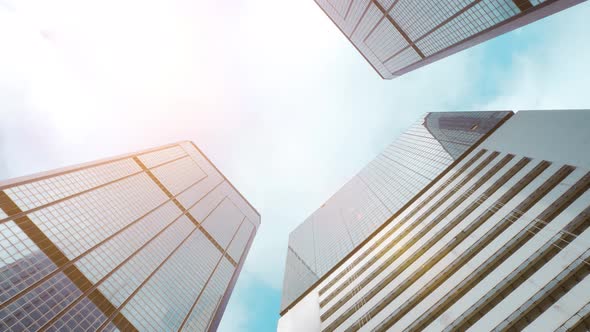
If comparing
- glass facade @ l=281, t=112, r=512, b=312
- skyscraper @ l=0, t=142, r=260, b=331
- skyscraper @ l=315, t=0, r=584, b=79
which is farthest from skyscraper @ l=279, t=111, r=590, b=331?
skyscraper @ l=0, t=142, r=260, b=331

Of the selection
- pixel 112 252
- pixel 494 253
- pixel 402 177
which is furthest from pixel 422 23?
pixel 112 252

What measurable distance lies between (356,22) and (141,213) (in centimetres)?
6480

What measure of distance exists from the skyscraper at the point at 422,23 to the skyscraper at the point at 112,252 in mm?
63483

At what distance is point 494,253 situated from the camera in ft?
74.0

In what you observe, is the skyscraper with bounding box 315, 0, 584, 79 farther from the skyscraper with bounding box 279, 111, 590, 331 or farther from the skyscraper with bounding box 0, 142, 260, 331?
the skyscraper with bounding box 0, 142, 260, 331

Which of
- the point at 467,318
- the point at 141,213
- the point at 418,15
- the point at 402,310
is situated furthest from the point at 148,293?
the point at 418,15

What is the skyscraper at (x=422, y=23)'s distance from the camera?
33219 millimetres

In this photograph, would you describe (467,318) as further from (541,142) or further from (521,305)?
(541,142)

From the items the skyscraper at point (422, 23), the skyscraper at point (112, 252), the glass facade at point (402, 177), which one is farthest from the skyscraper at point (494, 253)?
the skyscraper at point (112, 252)

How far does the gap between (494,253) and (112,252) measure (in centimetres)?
5645

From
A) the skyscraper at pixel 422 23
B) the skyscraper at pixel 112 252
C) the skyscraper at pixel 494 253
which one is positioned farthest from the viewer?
the skyscraper at pixel 112 252

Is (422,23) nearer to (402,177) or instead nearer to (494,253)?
(402,177)

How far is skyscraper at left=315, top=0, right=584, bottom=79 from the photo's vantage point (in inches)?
1308

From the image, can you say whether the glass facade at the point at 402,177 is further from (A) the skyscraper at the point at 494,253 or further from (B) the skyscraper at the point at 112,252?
(B) the skyscraper at the point at 112,252
